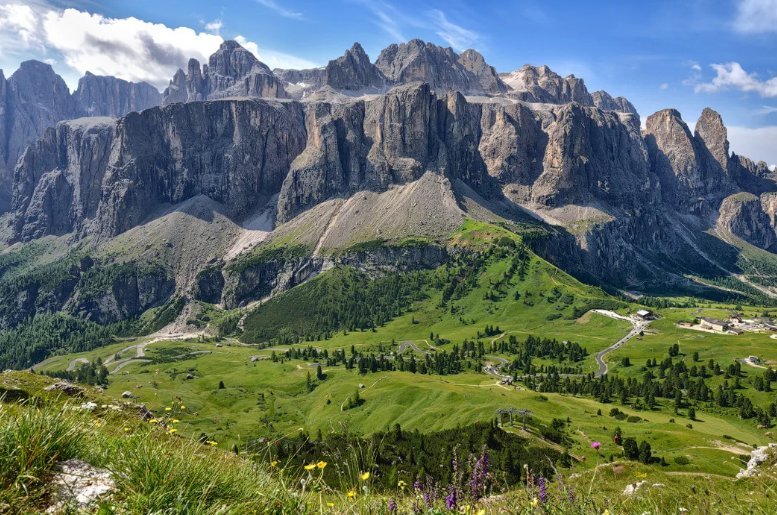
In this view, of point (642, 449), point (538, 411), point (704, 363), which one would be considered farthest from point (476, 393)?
point (704, 363)

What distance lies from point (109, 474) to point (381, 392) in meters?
129

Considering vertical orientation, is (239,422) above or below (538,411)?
below

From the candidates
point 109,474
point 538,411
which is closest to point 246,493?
point 109,474

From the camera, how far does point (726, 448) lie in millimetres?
77500

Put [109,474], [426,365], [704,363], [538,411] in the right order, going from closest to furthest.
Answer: [109,474]
[538,411]
[704,363]
[426,365]

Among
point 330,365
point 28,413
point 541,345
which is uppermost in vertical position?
point 28,413

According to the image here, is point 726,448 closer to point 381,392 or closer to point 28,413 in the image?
point 381,392

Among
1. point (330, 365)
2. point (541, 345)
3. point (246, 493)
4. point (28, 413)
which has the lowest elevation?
point (330, 365)

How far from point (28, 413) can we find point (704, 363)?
191698 mm

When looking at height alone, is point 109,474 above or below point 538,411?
above

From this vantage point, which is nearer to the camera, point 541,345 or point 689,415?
point 689,415

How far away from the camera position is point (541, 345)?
655 feet

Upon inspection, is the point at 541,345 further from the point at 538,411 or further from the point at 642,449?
the point at 642,449

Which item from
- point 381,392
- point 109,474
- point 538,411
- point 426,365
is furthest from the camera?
point 426,365
